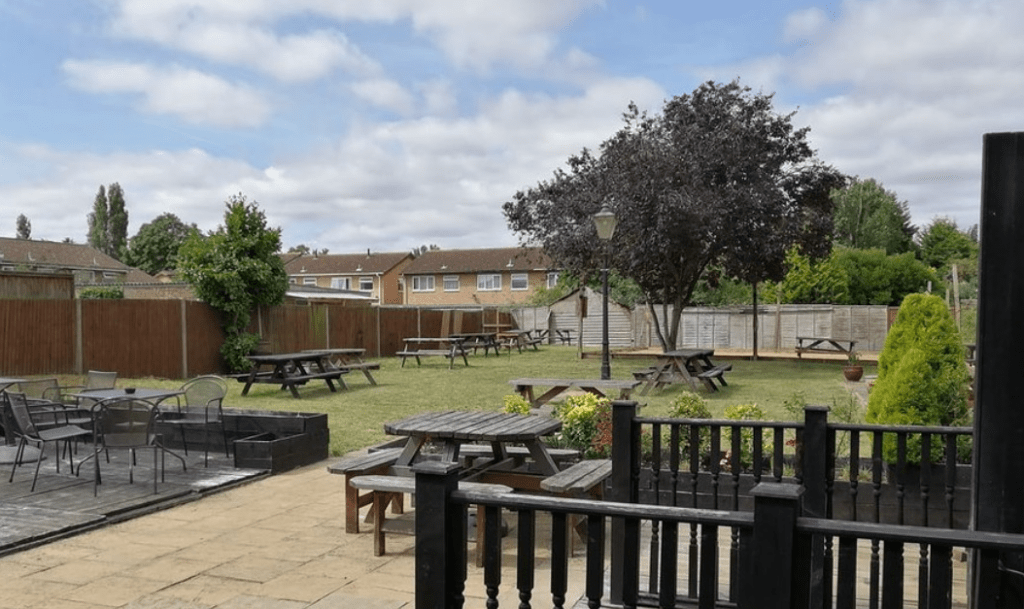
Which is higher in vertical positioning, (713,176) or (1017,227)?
(713,176)

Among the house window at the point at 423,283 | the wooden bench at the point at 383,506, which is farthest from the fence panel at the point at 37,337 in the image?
the house window at the point at 423,283

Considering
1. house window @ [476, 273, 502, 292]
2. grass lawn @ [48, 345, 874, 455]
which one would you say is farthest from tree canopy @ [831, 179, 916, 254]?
grass lawn @ [48, 345, 874, 455]

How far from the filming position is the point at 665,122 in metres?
22.2

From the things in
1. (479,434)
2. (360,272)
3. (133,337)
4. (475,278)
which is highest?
(360,272)

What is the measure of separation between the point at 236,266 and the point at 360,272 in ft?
125

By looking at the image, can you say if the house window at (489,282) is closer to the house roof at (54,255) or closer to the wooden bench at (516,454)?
the house roof at (54,255)

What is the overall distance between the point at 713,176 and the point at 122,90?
563 inches

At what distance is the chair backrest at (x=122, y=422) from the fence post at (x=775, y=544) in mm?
5527

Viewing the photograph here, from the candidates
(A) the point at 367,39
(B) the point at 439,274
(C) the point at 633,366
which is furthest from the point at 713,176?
(B) the point at 439,274

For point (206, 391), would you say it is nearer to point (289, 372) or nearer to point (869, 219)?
point (289, 372)

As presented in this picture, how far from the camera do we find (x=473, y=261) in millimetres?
52531

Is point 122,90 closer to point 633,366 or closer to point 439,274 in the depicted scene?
point 633,366

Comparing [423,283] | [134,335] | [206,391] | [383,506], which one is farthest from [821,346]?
[423,283]

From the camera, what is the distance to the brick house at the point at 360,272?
55.4 meters
